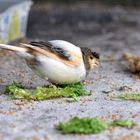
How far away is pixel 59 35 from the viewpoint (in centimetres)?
815

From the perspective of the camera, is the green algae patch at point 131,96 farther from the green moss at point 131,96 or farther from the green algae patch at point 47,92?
the green algae patch at point 47,92

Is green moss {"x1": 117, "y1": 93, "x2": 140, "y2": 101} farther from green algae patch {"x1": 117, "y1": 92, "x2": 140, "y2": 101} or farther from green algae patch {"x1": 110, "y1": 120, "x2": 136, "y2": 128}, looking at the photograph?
green algae patch {"x1": 110, "y1": 120, "x2": 136, "y2": 128}

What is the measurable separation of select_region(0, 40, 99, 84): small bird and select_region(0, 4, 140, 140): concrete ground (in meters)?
0.19

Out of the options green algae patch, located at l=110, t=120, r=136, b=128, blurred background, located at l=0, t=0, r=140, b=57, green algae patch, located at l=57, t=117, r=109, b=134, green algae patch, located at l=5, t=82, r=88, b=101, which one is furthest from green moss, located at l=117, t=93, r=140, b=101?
blurred background, located at l=0, t=0, r=140, b=57

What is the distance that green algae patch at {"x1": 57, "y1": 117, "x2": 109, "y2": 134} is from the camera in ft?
11.6

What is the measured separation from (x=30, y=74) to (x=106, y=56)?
1.46 m

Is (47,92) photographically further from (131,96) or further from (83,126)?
(83,126)

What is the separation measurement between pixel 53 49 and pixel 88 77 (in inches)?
40.3

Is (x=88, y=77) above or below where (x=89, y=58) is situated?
below

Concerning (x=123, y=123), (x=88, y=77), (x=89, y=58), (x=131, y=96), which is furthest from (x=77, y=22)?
(x=123, y=123)

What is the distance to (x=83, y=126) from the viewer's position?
3.59m

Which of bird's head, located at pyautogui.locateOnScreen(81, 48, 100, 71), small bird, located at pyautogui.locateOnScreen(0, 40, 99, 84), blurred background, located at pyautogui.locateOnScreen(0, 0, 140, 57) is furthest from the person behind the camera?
blurred background, located at pyautogui.locateOnScreen(0, 0, 140, 57)

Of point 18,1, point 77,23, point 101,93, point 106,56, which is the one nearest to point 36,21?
point 77,23

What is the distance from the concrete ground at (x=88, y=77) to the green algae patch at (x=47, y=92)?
0.20 ft
